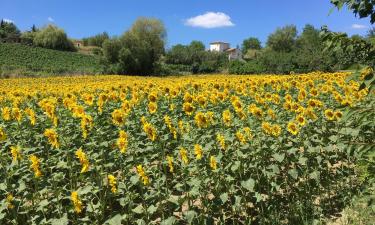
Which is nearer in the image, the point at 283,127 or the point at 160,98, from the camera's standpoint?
the point at 283,127

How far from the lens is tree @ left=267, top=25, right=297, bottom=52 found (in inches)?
3720

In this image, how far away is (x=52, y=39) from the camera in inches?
3103

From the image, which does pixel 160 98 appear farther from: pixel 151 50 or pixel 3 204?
pixel 151 50

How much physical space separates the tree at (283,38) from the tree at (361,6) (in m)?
94.2

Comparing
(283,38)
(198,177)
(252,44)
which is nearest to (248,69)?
(198,177)

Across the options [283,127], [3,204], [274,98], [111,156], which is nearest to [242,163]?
[283,127]

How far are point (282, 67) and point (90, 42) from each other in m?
83.6

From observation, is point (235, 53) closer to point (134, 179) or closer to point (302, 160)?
point (302, 160)

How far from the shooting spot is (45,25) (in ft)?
274

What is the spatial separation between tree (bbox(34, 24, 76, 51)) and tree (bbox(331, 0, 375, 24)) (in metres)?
81.0

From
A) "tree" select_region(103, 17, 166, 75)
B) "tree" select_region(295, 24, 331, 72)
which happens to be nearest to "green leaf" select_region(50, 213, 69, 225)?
"tree" select_region(295, 24, 331, 72)

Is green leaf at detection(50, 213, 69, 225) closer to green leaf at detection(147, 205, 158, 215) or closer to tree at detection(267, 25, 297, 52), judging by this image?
green leaf at detection(147, 205, 158, 215)

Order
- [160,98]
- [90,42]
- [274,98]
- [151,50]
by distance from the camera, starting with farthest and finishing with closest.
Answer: [90,42]
[151,50]
[160,98]
[274,98]

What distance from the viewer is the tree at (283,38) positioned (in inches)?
3720
